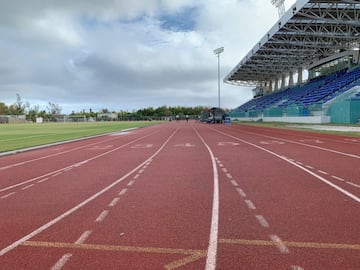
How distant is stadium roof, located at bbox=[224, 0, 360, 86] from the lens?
37.7 meters

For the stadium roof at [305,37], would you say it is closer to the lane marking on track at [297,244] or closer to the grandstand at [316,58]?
the grandstand at [316,58]

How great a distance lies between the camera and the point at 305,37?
5034 centimetres

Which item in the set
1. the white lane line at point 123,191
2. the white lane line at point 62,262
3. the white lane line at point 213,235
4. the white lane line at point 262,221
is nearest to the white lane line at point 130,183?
the white lane line at point 123,191

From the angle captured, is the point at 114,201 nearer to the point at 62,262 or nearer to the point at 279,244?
the point at 62,262

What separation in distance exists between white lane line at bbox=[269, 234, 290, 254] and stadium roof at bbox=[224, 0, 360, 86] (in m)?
35.7

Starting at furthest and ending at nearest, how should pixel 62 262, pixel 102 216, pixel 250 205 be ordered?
pixel 250 205 → pixel 102 216 → pixel 62 262

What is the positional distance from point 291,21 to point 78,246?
42758mm

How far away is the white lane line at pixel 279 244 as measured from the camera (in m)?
4.30

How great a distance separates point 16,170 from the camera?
38.6ft

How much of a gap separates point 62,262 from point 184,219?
2184 mm

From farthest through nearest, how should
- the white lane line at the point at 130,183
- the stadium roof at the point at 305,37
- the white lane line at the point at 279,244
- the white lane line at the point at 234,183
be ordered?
the stadium roof at the point at 305,37 < the white lane line at the point at 130,183 < the white lane line at the point at 234,183 < the white lane line at the point at 279,244

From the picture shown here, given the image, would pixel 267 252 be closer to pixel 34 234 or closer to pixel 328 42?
pixel 34 234

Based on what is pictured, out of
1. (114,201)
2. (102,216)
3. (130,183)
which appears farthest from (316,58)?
(102,216)

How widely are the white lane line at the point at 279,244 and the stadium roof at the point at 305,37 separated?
117ft
